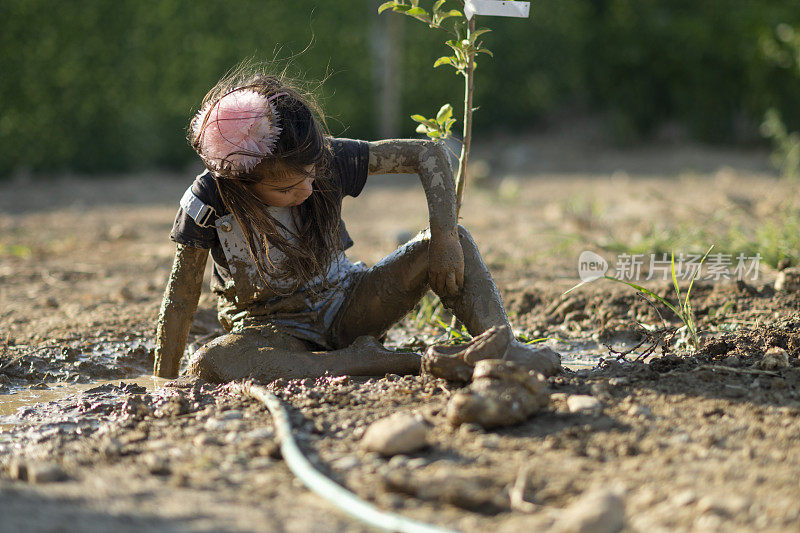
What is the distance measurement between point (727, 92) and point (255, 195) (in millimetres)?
9035

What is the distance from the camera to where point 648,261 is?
14.4ft

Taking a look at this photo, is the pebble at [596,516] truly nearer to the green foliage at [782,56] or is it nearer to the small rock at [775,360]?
the small rock at [775,360]

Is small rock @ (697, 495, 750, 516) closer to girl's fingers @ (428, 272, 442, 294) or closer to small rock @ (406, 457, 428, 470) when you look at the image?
small rock @ (406, 457, 428, 470)

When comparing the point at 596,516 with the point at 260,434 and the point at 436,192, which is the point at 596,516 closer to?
the point at 260,434

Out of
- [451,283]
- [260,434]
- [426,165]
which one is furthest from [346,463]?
[426,165]

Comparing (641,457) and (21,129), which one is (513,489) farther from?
(21,129)

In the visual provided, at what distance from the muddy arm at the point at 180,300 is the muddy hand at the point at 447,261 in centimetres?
79

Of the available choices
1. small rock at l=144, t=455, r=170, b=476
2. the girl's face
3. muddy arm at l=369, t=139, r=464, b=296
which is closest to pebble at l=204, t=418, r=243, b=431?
small rock at l=144, t=455, r=170, b=476

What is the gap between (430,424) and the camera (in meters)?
2.07

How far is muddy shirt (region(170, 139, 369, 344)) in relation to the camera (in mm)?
2639

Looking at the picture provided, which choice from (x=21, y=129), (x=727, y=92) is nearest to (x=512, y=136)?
(x=727, y=92)

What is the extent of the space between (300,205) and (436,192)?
0.47 metres

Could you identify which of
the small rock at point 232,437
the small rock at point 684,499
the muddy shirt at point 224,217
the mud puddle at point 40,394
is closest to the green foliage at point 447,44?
the muddy shirt at point 224,217

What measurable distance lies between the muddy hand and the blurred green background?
5377mm
